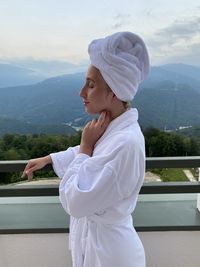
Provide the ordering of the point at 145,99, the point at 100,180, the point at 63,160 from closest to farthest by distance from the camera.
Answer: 1. the point at 100,180
2. the point at 63,160
3. the point at 145,99

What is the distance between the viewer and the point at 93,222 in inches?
43.4

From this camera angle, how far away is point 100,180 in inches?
37.0

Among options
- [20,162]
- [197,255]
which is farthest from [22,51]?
[197,255]

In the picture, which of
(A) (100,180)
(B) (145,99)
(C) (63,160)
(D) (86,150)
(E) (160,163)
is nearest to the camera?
(A) (100,180)

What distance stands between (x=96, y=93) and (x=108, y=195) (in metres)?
0.32

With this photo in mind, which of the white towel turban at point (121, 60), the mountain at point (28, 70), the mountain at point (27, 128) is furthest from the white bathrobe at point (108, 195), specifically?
the mountain at point (28, 70)

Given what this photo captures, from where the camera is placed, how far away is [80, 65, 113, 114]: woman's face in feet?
3.31

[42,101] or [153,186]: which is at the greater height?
[42,101]

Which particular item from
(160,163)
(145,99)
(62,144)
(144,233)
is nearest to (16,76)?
(62,144)

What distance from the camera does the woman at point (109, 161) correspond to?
95cm

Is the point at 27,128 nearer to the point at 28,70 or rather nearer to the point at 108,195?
the point at 28,70

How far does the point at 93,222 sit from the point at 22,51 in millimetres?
1237

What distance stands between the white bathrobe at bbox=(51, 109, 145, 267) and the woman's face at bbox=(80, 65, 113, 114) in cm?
7

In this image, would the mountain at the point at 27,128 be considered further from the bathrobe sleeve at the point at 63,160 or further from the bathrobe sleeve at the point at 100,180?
the bathrobe sleeve at the point at 100,180
